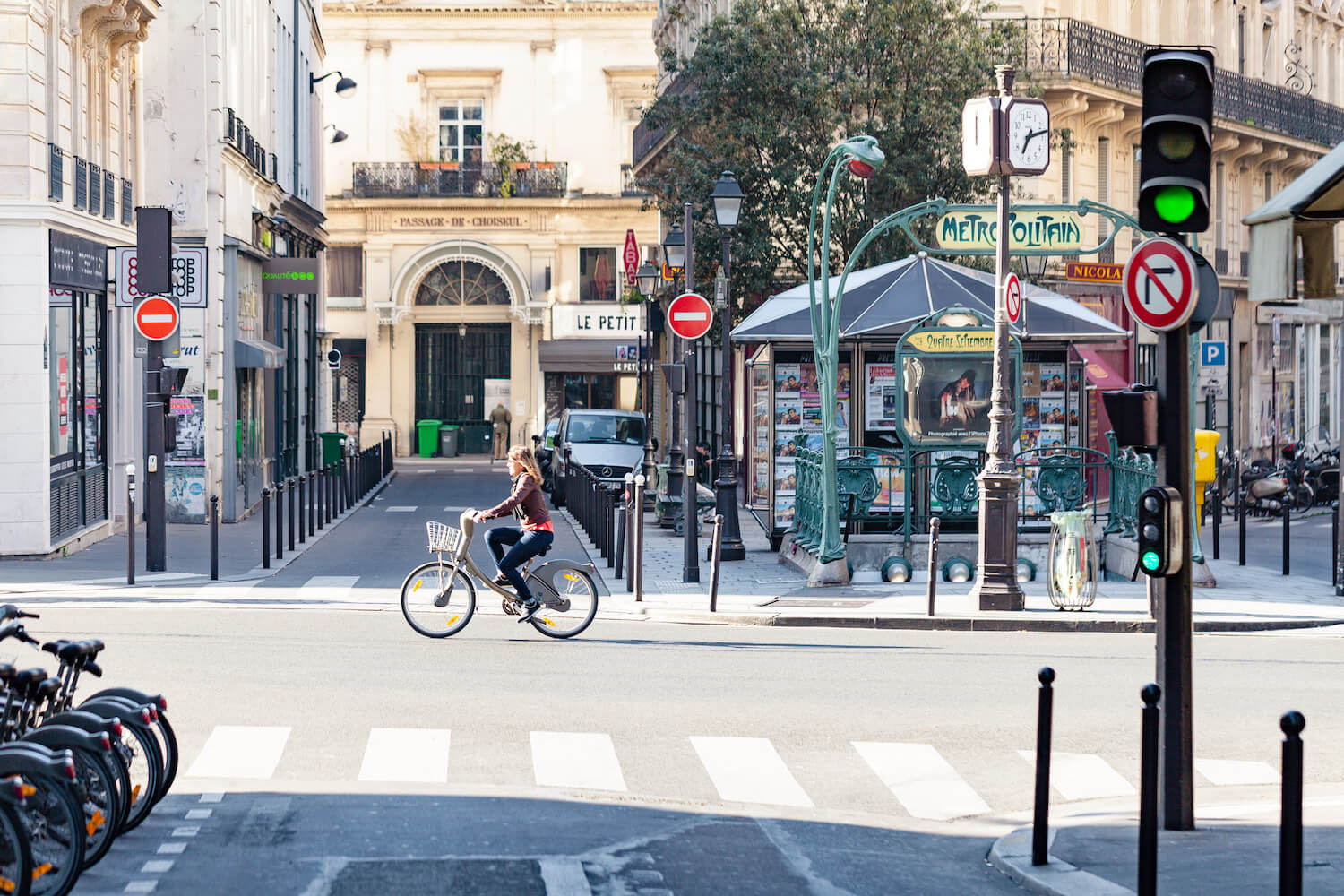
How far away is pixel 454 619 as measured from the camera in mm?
15117

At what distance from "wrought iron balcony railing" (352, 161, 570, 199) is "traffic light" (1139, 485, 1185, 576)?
155 feet

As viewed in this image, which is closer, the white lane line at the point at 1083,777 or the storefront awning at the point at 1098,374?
the white lane line at the point at 1083,777

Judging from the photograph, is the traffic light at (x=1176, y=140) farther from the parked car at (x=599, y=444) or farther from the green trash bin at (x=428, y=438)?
the green trash bin at (x=428, y=438)

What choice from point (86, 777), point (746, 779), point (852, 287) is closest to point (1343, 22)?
point (852, 287)

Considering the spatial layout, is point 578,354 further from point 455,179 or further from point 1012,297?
point 1012,297

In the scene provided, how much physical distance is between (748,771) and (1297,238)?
13.0ft

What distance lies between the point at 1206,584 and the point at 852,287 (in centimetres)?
579

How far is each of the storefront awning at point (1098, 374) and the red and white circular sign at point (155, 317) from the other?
17.2m

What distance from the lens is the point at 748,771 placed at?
10.0m

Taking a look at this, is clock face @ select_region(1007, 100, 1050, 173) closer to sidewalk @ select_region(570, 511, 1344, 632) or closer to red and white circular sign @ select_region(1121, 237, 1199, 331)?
sidewalk @ select_region(570, 511, 1344, 632)

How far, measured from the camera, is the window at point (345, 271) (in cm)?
5494

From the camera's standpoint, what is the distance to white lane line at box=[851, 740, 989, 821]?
9352 mm

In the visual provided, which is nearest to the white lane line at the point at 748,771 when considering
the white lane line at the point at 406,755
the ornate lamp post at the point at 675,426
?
the white lane line at the point at 406,755

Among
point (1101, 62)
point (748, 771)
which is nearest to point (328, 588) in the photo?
point (748, 771)
